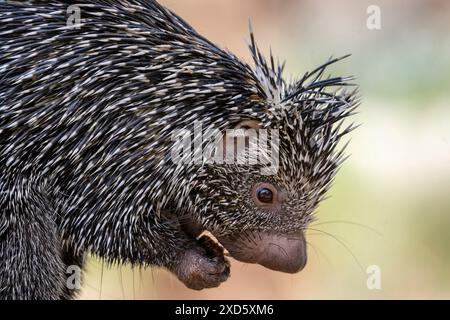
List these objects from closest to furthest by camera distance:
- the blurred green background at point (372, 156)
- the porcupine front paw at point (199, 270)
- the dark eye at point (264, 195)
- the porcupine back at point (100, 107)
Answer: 1. the porcupine back at point (100, 107)
2. the dark eye at point (264, 195)
3. the porcupine front paw at point (199, 270)
4. the blurred green background at point (372, 156)

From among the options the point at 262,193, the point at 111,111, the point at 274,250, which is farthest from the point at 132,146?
the point at 274,250

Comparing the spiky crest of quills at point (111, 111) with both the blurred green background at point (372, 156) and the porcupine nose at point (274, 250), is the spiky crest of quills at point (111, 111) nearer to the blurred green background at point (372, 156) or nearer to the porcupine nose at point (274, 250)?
the porcupine nose at point (274, 250)

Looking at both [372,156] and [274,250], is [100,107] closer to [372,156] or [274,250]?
[274,250]

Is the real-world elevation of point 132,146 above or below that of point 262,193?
above

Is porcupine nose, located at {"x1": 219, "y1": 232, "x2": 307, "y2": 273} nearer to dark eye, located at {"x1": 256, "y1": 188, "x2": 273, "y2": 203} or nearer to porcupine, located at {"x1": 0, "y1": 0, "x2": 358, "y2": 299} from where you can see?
porcupine, located at {"x1": 0, "y1": 0, "x2": 358, "y2": 299}

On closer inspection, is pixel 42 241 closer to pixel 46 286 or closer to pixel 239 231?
pixel 46 286

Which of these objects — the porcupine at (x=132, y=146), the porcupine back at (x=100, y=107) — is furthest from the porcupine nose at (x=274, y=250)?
the porcupine back at (x=100, y=107)

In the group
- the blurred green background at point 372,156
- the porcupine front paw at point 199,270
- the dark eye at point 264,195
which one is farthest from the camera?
the blurred green background at point 372,156
